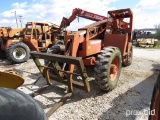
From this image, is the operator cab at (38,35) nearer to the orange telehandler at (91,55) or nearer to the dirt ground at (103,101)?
the dirt ground at (103,101)

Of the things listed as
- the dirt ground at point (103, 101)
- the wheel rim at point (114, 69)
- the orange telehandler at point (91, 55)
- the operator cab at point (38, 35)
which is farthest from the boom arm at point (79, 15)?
the dirt ground at point (103, 101)

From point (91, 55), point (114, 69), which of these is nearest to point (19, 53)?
point (91, 55)

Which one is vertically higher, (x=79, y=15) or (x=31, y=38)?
(x=79, y=15)

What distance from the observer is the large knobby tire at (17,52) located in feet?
28.3

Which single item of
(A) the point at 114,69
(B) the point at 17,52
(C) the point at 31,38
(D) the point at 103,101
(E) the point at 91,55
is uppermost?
(C) the point at 31,38

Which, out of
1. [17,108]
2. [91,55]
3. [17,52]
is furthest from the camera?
[17,52]

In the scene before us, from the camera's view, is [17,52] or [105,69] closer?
[105,69]

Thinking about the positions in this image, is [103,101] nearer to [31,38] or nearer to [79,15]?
[79,15]

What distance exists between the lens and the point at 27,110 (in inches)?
58.3

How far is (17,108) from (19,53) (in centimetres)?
800

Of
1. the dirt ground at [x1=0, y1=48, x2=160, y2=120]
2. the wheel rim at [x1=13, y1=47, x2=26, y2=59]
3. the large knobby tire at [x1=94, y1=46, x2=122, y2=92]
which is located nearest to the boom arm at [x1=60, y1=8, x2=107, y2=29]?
the wheel rim at [x1=13, y1=47, x2=26, y2=59]

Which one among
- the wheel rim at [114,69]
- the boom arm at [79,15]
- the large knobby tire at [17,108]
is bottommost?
the wheel rim at [114,69]

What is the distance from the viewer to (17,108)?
4.63 ft

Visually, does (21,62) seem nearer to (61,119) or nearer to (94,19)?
(94,19)
